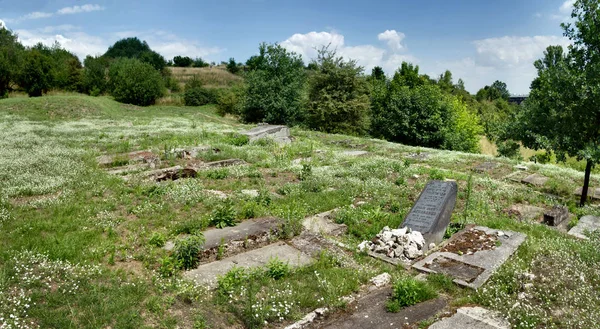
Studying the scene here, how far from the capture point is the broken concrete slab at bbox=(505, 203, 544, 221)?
9.43m

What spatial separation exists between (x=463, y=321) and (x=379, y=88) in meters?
34.7

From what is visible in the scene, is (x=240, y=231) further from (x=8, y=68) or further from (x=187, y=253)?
(x=8, y=68)

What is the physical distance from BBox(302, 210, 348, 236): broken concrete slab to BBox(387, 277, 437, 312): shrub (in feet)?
8.85

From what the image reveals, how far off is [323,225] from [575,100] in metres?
6.95

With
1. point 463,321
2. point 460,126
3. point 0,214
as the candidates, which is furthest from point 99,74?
point 463,321

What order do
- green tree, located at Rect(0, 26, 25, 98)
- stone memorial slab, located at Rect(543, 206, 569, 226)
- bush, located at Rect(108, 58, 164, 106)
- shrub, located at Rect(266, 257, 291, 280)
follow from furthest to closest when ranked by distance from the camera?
1. bush, located at Rect(108, 58, 164, 106)
2. green tree, located at Rect(0, 26, 25, 98)
3. stone memorial slab, located at Rect(543, 206, 569, 226)
4. shrub, located at Rect(266, 257, 291, 280)

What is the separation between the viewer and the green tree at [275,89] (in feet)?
108

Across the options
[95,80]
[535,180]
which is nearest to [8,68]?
[95,80]

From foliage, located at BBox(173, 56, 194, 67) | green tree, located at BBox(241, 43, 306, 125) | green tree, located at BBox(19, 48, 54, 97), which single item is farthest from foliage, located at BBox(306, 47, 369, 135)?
foliage, located at BBox(173, 56, 194, 67)

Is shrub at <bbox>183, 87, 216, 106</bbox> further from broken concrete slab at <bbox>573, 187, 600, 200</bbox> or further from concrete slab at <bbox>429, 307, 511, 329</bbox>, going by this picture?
concrete slab at <bbox>429, 307, 511, 329</bbox>

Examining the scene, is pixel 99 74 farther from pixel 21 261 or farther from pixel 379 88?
pixel 21 261

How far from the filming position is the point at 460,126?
113 ft

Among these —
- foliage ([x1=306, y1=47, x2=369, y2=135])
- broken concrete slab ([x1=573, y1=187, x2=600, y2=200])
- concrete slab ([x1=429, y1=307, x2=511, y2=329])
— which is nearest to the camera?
concrete slab ([x1=429, y1=307, x2=511, y2=329])

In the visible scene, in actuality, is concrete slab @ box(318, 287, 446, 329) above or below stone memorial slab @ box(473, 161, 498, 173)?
below
